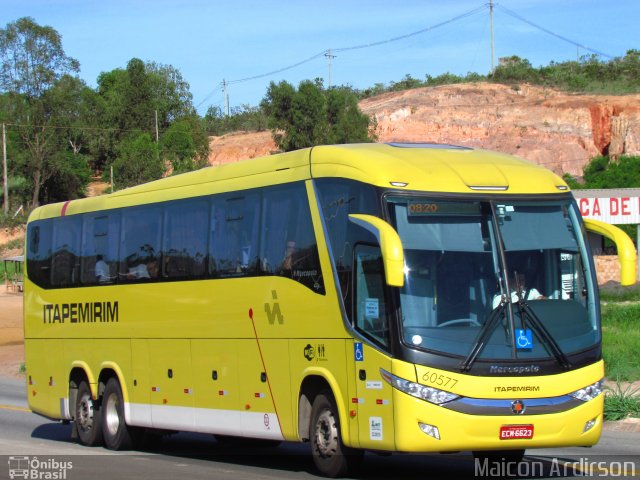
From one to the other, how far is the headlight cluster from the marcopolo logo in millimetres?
5638

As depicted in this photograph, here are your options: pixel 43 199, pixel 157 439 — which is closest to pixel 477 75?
pixel 43 199

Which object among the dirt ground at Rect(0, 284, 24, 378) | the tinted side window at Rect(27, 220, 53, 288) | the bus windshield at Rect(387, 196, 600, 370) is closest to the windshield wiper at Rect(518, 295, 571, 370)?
the bus windshield at Rect(387, 196, 600, 370)

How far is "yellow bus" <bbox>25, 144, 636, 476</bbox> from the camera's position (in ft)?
34.5

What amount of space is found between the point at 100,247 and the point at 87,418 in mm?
2786

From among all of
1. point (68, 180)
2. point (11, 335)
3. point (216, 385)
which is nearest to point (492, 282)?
point (216, 385)

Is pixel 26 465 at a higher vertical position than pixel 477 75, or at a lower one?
lower

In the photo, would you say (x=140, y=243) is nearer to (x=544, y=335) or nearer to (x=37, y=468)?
(x=37, y=468)

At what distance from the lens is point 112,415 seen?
55.7 ft

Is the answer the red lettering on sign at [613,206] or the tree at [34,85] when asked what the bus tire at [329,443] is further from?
the tree at [34,85]

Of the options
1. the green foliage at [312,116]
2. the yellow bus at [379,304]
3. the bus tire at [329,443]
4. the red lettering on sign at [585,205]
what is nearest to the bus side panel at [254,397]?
the yellow bus at [379,304]

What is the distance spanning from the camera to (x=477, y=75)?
364ft

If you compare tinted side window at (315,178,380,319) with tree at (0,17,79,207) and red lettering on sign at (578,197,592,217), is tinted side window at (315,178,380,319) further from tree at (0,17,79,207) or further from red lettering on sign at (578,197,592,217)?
tree at (0,17,79,207)

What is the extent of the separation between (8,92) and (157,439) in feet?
281

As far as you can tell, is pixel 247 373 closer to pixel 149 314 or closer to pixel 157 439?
pixel 149 314
